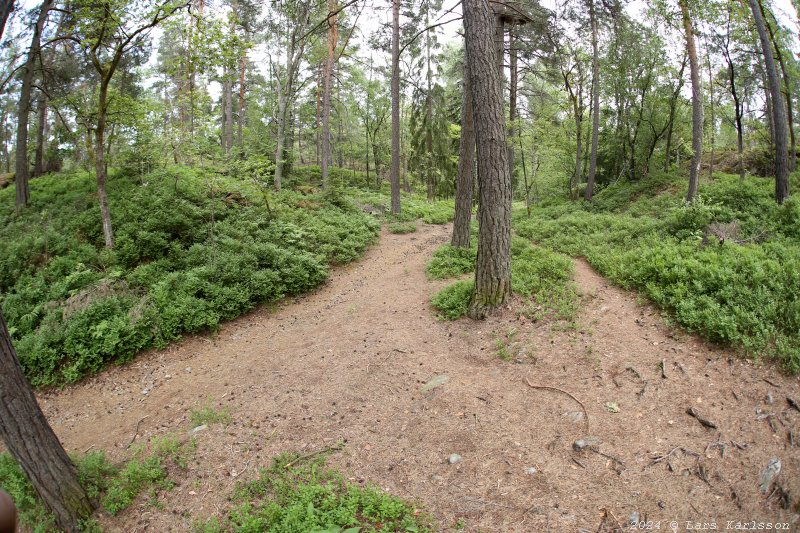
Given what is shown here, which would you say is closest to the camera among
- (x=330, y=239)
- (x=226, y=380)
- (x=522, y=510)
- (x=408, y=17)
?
(x=522, y=510)

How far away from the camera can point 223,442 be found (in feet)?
14.7

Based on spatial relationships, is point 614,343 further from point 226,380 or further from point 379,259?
point 379,259

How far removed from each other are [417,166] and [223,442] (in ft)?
79.9

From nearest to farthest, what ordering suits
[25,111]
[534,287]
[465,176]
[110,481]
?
[110,481] → [534,287] → [465,176] → [25,111]

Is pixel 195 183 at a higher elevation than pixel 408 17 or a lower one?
lower

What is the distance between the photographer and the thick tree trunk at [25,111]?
9539mm

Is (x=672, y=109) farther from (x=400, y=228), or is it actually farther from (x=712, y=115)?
(x=400, y=228)

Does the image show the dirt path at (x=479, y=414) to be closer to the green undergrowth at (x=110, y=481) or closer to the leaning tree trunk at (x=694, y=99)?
the green undergrowth at (x=110, y=481)

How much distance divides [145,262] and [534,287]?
26.9 feet

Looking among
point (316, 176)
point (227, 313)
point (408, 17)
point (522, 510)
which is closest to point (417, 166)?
point (316, 176)

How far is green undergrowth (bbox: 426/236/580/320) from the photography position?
20.9 feet

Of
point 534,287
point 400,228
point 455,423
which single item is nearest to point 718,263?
point 534,287

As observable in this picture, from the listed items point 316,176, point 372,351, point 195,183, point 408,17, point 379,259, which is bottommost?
point 372,351

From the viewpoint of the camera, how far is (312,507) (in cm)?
324
